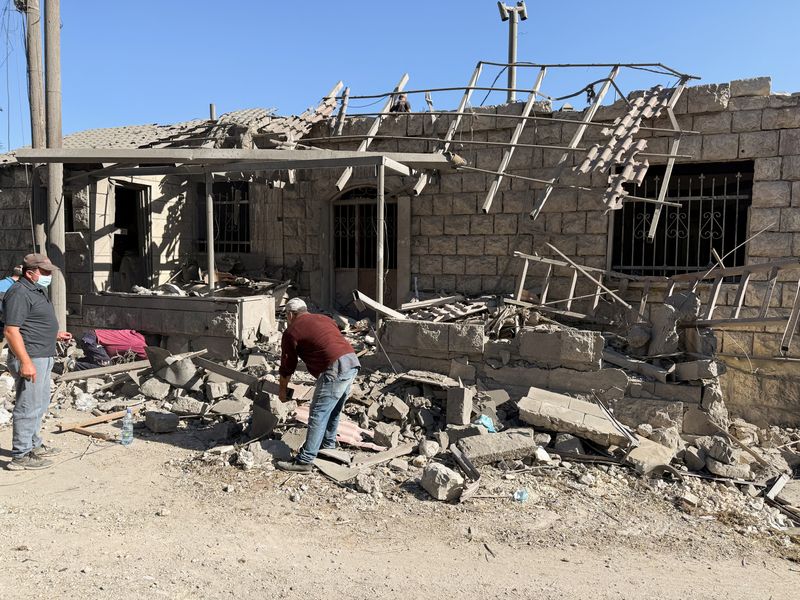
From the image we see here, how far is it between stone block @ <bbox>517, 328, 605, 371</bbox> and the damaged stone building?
5cm

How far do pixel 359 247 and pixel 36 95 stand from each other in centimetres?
593

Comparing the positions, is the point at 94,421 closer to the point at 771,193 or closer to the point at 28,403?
the point at 28,403

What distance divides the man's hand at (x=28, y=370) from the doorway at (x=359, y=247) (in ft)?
19.9

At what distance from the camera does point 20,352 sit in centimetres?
477

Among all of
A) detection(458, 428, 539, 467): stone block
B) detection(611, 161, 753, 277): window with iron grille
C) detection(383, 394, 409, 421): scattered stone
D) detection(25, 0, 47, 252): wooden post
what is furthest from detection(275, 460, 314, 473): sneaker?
detection(25, 0, 47, 252): wooden post

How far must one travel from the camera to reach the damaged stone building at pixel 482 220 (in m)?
8.09

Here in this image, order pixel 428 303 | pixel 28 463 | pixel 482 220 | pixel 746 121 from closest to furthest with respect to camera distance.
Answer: pixel 28 463
pixel 746 121
pixel 428 303
pixel 482 220

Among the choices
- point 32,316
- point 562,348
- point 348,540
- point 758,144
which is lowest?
point 348,540

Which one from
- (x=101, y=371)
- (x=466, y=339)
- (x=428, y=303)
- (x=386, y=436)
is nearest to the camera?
(x=386, y=436)

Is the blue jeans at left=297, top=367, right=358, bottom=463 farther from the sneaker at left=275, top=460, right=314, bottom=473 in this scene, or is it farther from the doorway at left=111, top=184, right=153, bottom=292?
the doorway at left=111, top=184, right=153, bottom=292

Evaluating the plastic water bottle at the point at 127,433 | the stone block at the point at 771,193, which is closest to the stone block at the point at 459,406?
the plastic water bottle at the point at 127,433

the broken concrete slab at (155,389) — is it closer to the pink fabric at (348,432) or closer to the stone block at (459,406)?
the pink fabric at (348,432)

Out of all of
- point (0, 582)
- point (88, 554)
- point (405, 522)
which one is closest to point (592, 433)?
point (405, 522)

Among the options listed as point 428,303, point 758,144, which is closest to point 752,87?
point 758,144
